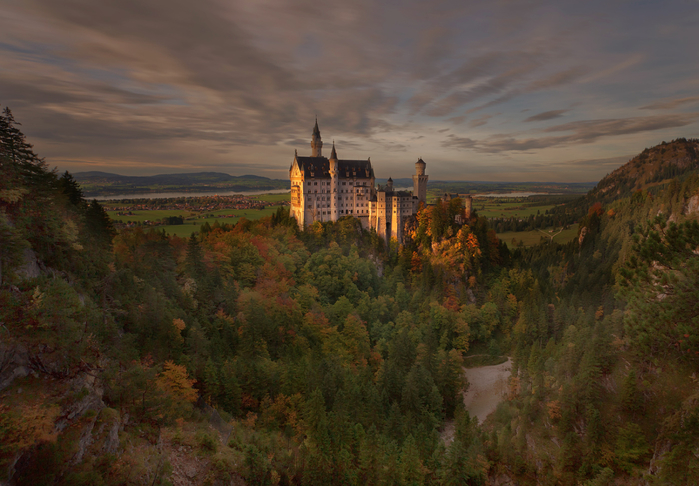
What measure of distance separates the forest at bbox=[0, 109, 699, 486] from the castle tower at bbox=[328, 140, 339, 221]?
1088 inches

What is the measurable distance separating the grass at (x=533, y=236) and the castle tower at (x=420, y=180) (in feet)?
214

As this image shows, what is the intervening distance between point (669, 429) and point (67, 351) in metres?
40.2

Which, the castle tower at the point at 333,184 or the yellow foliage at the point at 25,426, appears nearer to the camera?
the yellow foliage at the point at 25,426

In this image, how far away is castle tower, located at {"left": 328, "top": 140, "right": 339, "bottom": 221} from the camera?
97625 millimetres

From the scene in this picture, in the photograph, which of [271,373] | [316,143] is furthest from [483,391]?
[316,143]

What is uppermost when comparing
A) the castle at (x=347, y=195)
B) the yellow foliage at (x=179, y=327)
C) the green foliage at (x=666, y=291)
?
the castle at (x=347, y=195)

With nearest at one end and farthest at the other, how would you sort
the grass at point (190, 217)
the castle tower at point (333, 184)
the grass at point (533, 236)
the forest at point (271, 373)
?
the forest at point (271, 373)
the grass at point (190, 217)
the castle tower at point (333, 184)
the grass at point (533, 236)

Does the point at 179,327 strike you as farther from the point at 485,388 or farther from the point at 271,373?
the point at 485,388

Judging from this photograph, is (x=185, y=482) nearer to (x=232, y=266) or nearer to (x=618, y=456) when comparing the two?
(x=618, y=456)

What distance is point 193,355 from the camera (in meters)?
37.9

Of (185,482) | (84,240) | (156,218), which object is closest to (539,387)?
(185,482)

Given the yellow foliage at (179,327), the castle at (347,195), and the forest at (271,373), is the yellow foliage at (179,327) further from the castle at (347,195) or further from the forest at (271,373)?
the castle at (347,195)

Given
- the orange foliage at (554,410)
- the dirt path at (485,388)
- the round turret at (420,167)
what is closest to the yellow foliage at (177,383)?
the orange foliage at (554,410)

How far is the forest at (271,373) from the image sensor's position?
70.3 ft
